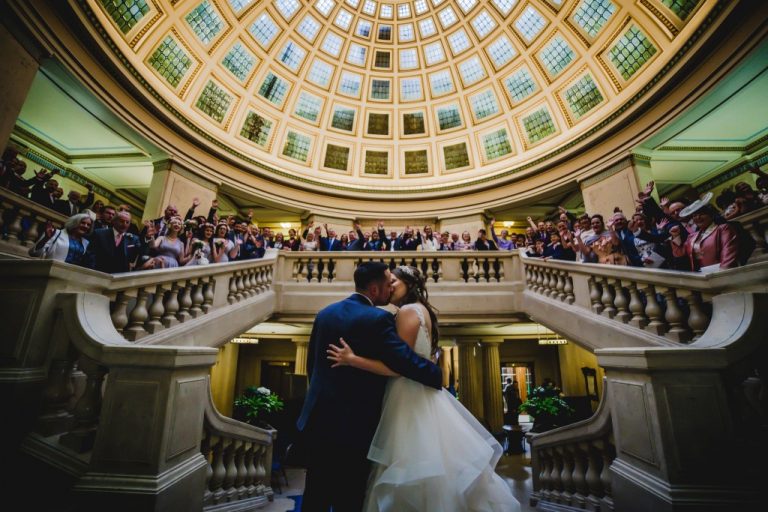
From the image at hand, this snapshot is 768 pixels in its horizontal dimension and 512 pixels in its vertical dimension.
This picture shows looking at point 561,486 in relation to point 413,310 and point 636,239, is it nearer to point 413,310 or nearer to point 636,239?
point 413,310

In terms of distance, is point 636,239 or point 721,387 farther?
point 636,239

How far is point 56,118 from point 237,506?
1308cm

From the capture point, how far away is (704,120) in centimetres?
1009

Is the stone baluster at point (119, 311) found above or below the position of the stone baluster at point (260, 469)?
above

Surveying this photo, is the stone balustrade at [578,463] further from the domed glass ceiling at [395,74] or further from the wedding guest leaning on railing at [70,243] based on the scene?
the domed glass ceiling at [395,74]

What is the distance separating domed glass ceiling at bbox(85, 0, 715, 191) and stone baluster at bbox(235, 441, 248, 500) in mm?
10900

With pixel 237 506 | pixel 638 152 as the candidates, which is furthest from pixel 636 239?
pixel 638 152

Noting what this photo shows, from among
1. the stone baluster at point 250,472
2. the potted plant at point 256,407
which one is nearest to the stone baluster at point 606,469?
the stone baluster at point 250,472

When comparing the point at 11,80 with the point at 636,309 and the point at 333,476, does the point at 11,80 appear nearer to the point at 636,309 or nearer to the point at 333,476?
the point at 333,476

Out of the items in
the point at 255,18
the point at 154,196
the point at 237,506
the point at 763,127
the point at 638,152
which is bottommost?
the point at 237,506

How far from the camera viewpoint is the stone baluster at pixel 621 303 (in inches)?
179

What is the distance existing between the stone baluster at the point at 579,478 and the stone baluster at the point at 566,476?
69mm

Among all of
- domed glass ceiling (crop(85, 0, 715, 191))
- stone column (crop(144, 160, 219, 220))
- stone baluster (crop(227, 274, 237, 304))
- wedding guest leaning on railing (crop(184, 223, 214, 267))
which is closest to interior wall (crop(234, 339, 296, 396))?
stone column (crop(144, 160, 219, 220))

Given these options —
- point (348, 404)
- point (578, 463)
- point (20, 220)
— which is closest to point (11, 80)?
point (20, 220)
